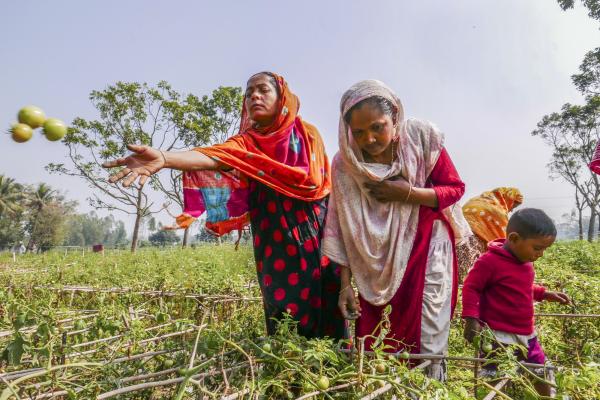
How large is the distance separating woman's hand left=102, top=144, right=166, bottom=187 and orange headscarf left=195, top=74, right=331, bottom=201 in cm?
29

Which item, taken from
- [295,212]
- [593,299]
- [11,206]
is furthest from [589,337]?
[11,206]

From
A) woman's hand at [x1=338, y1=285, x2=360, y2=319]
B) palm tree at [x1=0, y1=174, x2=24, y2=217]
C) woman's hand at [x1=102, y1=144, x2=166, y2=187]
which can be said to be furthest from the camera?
palm tree at [x1=0, y1=174, x2=24, y2=217]

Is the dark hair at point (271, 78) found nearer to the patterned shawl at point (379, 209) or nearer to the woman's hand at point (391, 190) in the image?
the patterned shawl at point (379, 209)

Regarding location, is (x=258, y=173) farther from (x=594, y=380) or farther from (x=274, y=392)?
(x=594, y=380)

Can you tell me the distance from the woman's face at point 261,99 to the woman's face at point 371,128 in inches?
18.8

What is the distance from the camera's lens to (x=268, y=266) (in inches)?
79.6

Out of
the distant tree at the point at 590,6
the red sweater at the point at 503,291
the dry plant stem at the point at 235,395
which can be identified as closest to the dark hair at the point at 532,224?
the red sweater at the point at 503,291

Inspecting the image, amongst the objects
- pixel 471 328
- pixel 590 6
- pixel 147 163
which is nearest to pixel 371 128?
pixel 147 163

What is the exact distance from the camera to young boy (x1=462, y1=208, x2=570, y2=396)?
2.02m

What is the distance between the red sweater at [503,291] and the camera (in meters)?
2.03

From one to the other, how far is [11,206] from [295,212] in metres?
44.5

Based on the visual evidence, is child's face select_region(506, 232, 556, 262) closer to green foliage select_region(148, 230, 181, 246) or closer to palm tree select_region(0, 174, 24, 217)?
palm tree select_region(0, 174, 24, 217)

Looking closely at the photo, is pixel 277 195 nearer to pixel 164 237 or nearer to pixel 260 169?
pixel 260 169

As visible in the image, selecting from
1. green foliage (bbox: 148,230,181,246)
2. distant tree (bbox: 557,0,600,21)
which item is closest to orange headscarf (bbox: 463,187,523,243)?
distant tree (bbox: 557,0,600,21)
